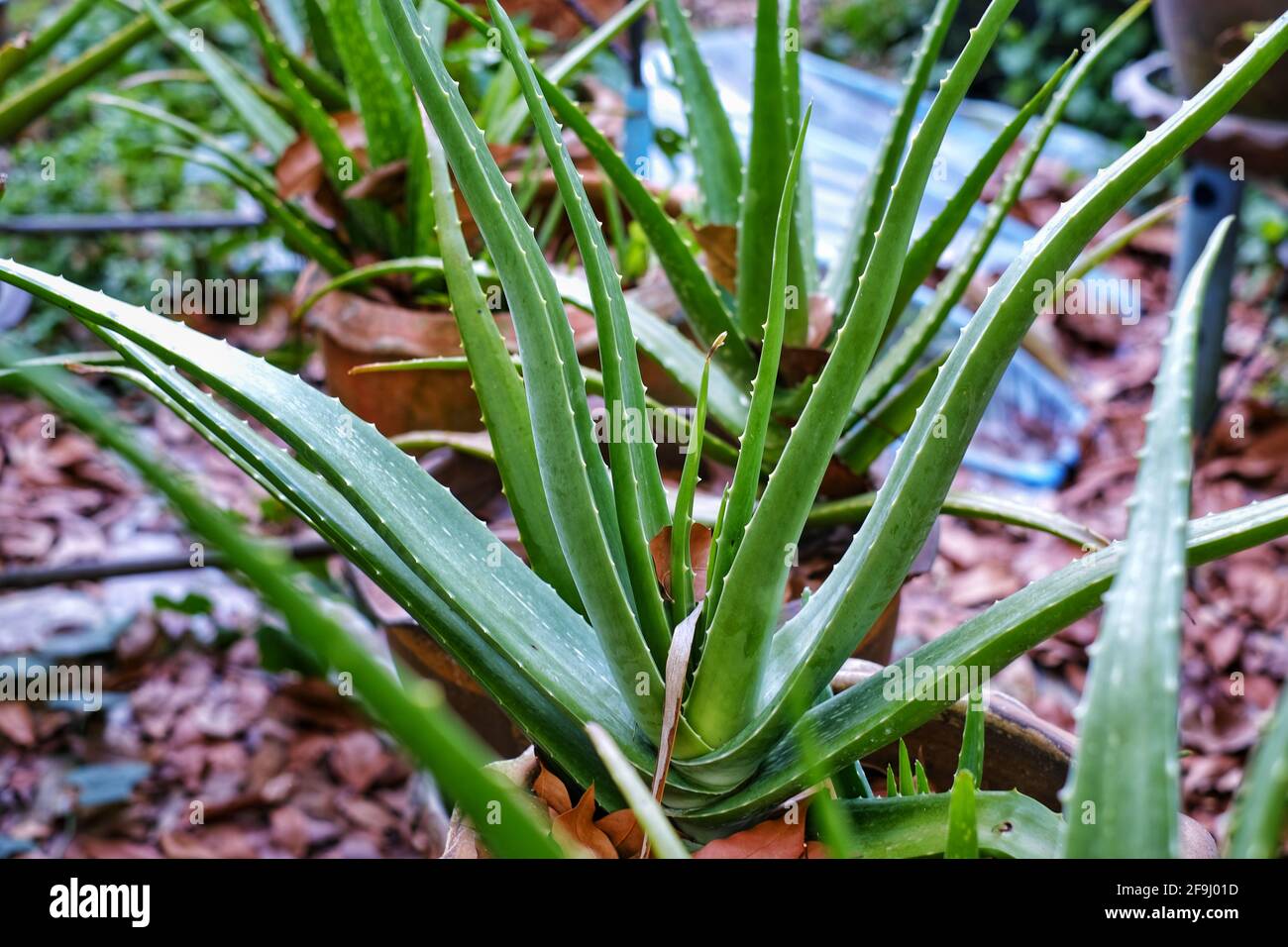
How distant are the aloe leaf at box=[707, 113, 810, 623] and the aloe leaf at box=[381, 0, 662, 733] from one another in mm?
53

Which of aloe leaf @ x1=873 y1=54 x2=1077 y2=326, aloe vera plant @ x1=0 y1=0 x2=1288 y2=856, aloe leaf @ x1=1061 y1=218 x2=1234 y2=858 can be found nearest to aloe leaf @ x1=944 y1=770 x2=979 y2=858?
aloe vera plant @ x1=0 y1=0 x2=1288 y2=856

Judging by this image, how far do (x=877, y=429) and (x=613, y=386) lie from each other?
0.38 meters

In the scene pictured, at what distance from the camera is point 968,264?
83 cm

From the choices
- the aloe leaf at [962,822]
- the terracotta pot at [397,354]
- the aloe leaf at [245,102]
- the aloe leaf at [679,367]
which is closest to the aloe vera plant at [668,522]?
the aloe leaf at [962,822]

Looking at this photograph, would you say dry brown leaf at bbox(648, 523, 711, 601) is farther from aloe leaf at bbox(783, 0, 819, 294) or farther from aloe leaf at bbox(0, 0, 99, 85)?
aloe leaf at bbox(0, 0, 99, 85)

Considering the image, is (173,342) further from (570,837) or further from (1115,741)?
(1115,741)

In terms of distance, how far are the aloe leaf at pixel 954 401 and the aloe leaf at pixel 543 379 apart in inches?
1.9

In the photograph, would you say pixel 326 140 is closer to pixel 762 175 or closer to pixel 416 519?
pixel 762 175

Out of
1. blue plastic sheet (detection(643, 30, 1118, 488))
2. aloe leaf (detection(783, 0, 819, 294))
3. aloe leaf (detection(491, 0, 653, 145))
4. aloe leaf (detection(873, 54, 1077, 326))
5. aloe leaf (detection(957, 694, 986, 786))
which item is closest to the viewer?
aloe leaf (detection(957, 694, 986, 786))

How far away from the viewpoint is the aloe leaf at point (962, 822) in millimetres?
444

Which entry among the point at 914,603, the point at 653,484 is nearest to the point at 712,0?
the point at 914,603

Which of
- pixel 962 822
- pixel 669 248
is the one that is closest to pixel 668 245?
pixel 669 248

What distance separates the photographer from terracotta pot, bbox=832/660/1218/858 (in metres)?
0.63

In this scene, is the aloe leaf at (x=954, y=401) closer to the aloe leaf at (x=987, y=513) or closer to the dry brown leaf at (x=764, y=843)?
the dry brown leaf at (x=764, y=843)
